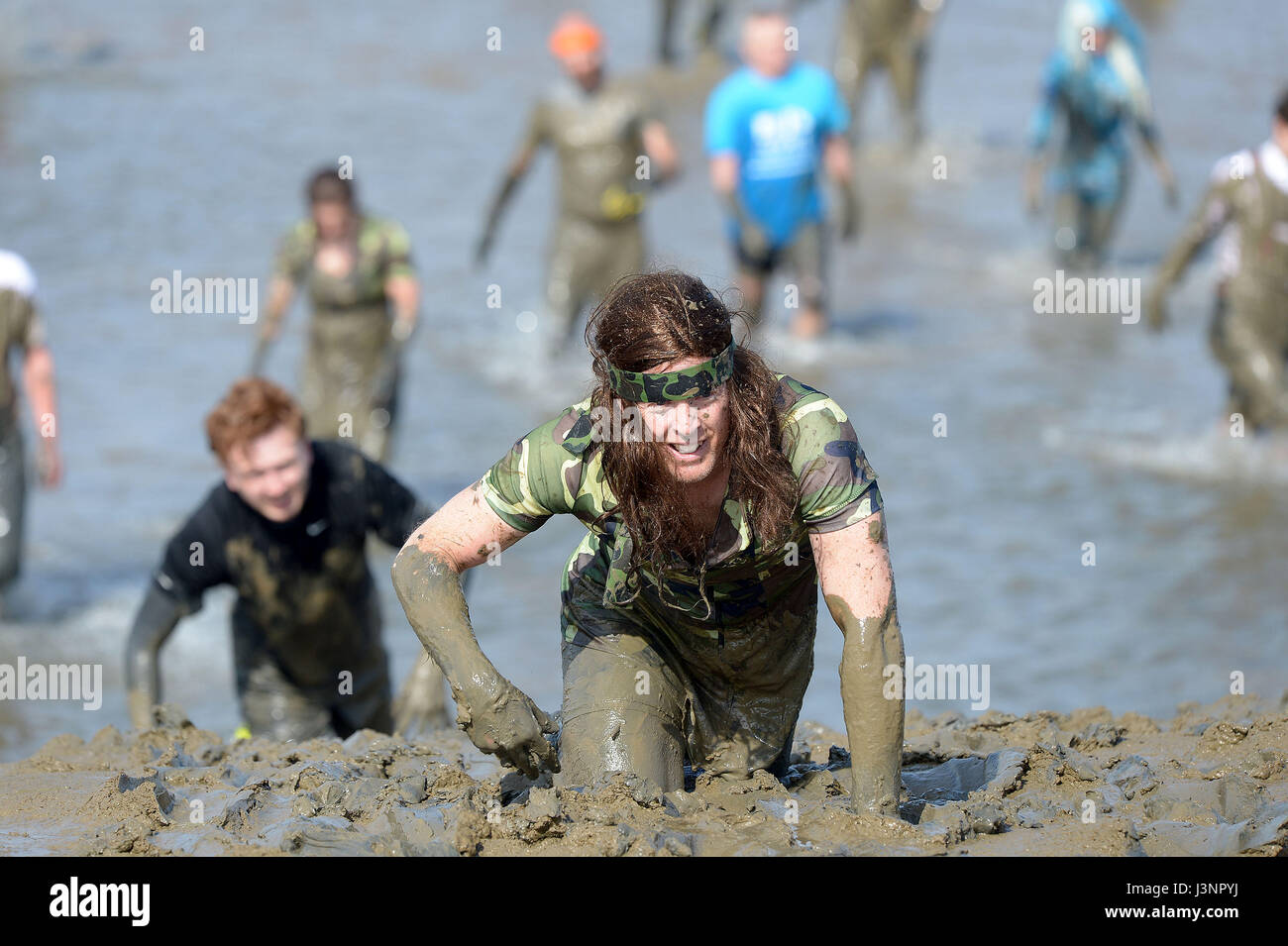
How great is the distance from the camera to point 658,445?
11.3 feet

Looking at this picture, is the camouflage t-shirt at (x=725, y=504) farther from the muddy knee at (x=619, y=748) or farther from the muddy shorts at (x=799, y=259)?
the muddy shorts at (x=799, y=259)

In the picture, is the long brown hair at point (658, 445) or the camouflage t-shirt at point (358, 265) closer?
the long brown hair at point (658, 445)

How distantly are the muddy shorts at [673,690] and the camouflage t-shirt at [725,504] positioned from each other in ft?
0.22

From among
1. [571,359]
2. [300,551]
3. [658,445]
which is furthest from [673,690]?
[571,359]

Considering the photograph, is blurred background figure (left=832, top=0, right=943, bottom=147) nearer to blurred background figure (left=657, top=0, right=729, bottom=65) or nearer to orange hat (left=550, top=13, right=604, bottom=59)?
blurred background figure (left=657, top=0, right=729, bottom=65)

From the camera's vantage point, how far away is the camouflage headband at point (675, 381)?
3.38 metres

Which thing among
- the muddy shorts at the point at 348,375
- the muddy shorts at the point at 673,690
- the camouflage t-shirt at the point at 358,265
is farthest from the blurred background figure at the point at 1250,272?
the muddy shorts at the point at 673,690

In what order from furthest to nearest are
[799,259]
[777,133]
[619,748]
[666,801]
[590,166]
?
[799,259] → [777,133] → [590,166] → [619,748] → [666,801]

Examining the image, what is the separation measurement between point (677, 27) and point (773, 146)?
7.41 metres

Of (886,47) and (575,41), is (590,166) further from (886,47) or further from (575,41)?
(886,47)

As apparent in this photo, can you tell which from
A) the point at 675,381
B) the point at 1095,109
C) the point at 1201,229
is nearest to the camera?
the point at 675,381

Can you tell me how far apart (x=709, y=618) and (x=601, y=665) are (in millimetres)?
283

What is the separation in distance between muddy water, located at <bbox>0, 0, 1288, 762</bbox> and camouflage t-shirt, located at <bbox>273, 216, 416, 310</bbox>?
136cm

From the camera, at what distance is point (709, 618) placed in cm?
385
